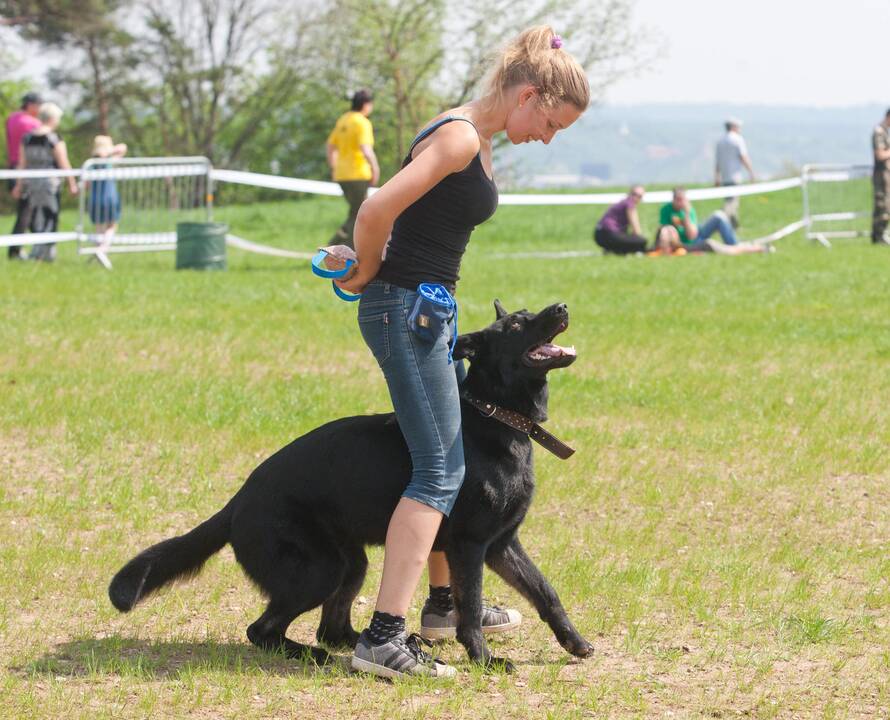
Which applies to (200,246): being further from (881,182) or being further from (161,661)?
(161,661)

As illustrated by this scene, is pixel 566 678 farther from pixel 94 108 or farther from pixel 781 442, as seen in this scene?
pixel 94 108

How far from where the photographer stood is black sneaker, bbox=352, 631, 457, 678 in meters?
4.29

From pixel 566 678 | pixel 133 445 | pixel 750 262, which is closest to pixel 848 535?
pixel 566 678

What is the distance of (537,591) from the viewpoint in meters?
4.55

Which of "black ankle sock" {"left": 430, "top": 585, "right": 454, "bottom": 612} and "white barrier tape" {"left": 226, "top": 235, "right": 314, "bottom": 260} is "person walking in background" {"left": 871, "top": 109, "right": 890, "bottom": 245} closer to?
"white barrier tape" {"left": 226, "top": 235, "right": 314, "bottom": 260}

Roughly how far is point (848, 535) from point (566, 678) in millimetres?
2334

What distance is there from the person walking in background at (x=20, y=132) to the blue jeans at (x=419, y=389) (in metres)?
13.9

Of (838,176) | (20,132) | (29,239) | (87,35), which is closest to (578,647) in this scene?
(29,239)

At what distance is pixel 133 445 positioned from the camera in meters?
7.69

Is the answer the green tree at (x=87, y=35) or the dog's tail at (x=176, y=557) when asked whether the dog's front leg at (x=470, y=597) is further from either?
the green tree at (x=87, y=35)

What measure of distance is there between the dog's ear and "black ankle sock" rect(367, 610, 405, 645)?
88 centimetres

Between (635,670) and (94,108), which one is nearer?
(635,670)

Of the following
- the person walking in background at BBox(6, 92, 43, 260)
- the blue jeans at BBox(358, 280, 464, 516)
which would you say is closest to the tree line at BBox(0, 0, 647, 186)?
the person walking in background at BBox(6, 92, 43, 260)

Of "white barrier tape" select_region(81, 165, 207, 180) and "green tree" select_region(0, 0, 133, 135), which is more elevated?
"green tree" select_region(0, 0, 133, 135)
